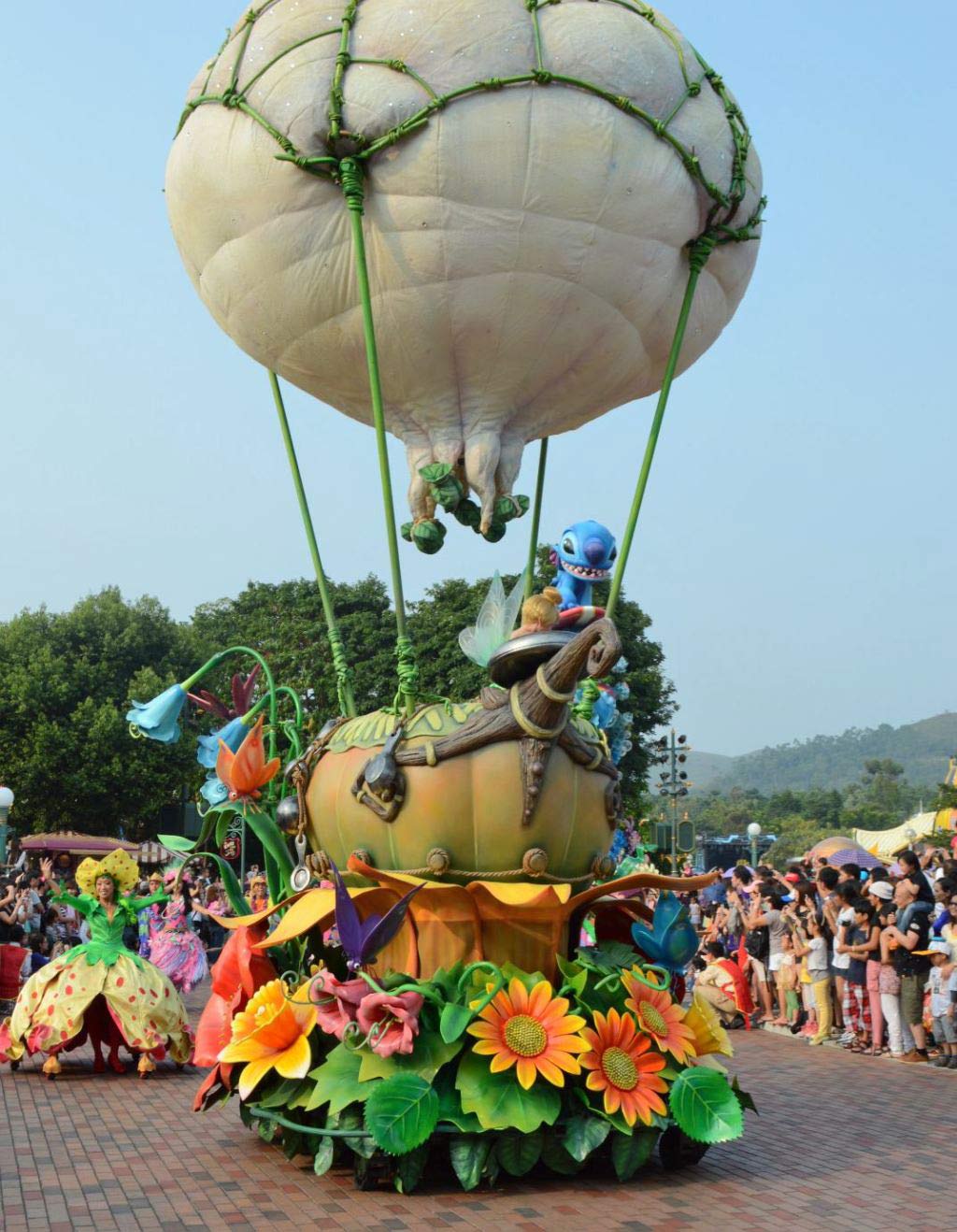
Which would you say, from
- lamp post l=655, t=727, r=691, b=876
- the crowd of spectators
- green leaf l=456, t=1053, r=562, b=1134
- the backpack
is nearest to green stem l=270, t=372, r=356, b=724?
green leaf l=456, t=1053, r=562, b=1134

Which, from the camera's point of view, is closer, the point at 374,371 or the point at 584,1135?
the point at 584,1135

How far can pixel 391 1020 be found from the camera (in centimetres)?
723

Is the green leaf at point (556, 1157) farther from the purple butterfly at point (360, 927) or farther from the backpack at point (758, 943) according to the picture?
the backpack at point (758, 943)

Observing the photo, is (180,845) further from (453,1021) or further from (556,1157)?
(556,1157)

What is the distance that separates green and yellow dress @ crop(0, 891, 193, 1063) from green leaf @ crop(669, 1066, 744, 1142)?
16.5 feet

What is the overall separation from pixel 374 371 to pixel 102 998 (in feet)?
18.4

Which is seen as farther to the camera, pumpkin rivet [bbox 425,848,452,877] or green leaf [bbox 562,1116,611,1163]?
pumpkin rivet [bbox 425,848,452,877]

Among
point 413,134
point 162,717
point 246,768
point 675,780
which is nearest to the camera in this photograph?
point 413,134

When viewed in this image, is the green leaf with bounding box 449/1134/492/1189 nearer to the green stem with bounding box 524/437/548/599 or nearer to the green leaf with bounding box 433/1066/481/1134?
the green leaf with bounding box 433/1066/481/1134

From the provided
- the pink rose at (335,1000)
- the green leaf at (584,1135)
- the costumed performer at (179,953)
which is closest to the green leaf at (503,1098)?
the green leaf at (584,1135)

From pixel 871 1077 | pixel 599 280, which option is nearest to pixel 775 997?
pixel 871 1077

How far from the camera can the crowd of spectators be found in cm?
1188

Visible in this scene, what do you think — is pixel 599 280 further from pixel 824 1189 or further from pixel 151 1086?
pixel 151 1086

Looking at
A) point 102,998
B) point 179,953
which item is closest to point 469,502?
point 102,998
